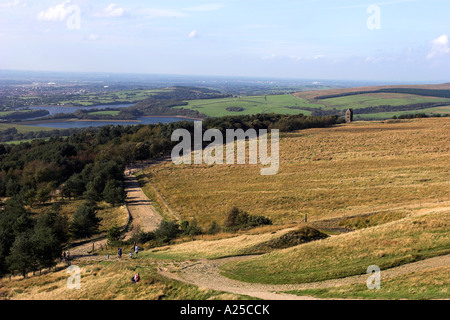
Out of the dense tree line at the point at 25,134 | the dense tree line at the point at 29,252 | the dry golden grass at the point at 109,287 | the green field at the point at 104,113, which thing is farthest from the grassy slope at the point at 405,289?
the green field at the point at 104,113

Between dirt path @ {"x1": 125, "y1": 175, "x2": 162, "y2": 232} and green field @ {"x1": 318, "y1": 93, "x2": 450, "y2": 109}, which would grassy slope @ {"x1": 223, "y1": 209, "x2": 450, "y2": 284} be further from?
green field @ {"x1": 318, "y1": 93, "x2": 450, "y2": 109}

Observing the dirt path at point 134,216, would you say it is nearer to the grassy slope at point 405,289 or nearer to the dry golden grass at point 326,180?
the dry golden grass at point 326,180

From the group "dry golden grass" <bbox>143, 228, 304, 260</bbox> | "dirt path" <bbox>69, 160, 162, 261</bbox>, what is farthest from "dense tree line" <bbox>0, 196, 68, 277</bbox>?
"dry golden grass" <bbox>143, 228, 304, 260</bbox>

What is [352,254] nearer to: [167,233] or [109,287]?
[109,287]

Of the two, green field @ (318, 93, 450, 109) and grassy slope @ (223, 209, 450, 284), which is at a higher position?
green field @ (318, 93, 450, 109)

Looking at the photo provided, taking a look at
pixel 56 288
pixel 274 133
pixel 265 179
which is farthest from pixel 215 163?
pixel 56 288

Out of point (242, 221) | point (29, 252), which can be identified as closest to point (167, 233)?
point (242, 221)

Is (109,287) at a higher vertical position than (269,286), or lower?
lower
